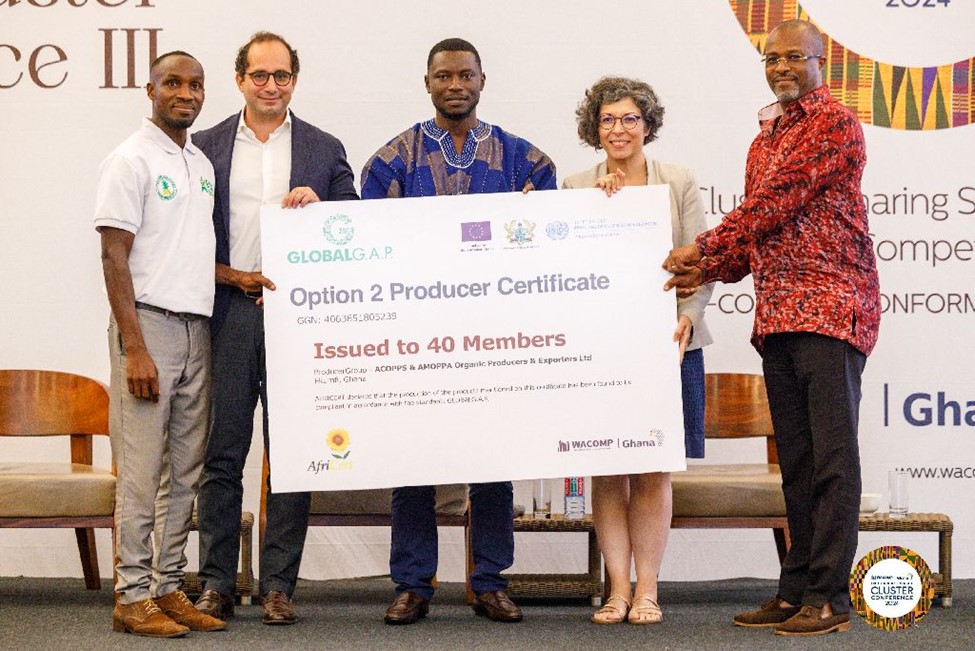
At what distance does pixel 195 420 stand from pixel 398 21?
2171 mm

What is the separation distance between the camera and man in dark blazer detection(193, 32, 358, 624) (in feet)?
12.0

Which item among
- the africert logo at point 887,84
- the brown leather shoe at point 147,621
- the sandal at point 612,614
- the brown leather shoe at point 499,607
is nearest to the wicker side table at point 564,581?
the brown leather shoe at point 499,607

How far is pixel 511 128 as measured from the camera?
4.92 meters

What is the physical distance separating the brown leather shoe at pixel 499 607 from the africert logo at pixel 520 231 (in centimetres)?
111

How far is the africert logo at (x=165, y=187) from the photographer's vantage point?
3428 millimetres

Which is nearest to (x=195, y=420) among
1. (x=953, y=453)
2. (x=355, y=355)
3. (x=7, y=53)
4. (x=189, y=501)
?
(x=189, y=501)

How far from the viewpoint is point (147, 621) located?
11.0 feet

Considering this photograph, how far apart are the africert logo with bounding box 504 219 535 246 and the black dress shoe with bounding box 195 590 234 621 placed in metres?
1.43

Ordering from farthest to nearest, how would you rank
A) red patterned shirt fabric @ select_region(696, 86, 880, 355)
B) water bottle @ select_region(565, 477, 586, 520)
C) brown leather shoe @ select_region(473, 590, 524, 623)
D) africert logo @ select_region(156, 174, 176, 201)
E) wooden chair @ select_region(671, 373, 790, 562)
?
water bottle @ select_region(565, 477, 586, 520) < wooden chair @ select_region(671, 373, 790, 562) < brown leather shoe @ select_region(473, 590, 524, 623) < africert logo @ select_region(156, 174, 176, 201) < red patterned shirt fabric @ select_region(696, 86, 880, 355)

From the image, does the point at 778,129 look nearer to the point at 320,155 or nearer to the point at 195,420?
the point at 320,155

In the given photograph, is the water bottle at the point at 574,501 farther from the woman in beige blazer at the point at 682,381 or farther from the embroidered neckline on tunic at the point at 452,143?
the embroidered neckline on tunic at the point at 452,143

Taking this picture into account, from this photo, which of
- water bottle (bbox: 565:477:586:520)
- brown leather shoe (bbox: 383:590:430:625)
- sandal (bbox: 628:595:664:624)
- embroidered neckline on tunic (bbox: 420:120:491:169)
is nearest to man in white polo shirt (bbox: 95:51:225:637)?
brown leather shoe (bbox: 383:590:430:625)

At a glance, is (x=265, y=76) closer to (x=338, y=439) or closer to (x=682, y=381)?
(x=338, y=439)

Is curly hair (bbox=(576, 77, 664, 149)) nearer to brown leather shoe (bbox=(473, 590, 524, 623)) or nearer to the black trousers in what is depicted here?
the black trousers
